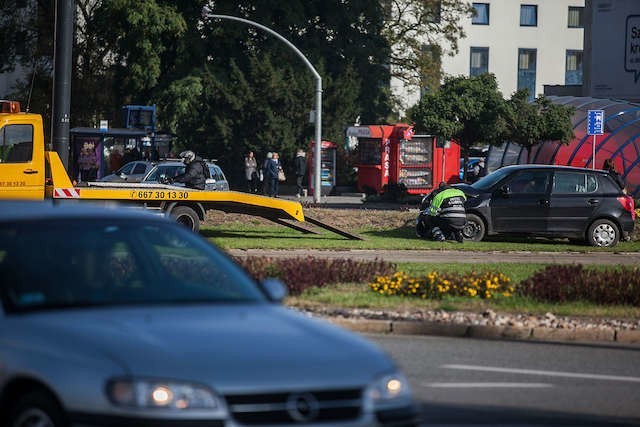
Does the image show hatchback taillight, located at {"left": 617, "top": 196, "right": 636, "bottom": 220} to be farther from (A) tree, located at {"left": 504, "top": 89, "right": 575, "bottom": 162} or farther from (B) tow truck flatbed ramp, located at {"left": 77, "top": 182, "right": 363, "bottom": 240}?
(A) tree, located at {"left": 504, "top": 89, "right": 575, "bottom": 162}

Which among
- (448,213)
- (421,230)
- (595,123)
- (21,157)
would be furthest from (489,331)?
(595,123)

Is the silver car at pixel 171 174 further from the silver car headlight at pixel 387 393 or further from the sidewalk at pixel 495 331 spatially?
the silver car headlight at pixel 387 393

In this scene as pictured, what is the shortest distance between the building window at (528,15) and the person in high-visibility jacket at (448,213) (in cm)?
7119

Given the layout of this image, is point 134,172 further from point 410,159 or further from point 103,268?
point 103,268

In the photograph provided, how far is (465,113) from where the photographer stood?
42.8 meters

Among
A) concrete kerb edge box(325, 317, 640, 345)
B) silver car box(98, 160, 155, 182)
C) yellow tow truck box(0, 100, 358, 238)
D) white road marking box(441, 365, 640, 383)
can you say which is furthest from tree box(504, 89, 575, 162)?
white road marking box(441, 365, 640, 383)

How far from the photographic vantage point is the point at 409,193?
49.5m

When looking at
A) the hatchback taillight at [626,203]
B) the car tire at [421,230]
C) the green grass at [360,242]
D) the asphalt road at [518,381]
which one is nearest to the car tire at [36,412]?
the asphalt road at [518,381]

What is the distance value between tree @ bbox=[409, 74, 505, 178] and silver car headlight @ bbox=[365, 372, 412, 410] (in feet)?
120

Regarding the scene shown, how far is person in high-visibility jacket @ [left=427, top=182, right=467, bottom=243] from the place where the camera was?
91.0 feet

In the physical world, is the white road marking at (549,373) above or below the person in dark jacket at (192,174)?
below

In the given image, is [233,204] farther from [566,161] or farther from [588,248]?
[566,161]

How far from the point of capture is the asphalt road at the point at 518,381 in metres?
9.15

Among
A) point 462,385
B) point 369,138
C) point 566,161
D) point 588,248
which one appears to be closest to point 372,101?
point 369,138
